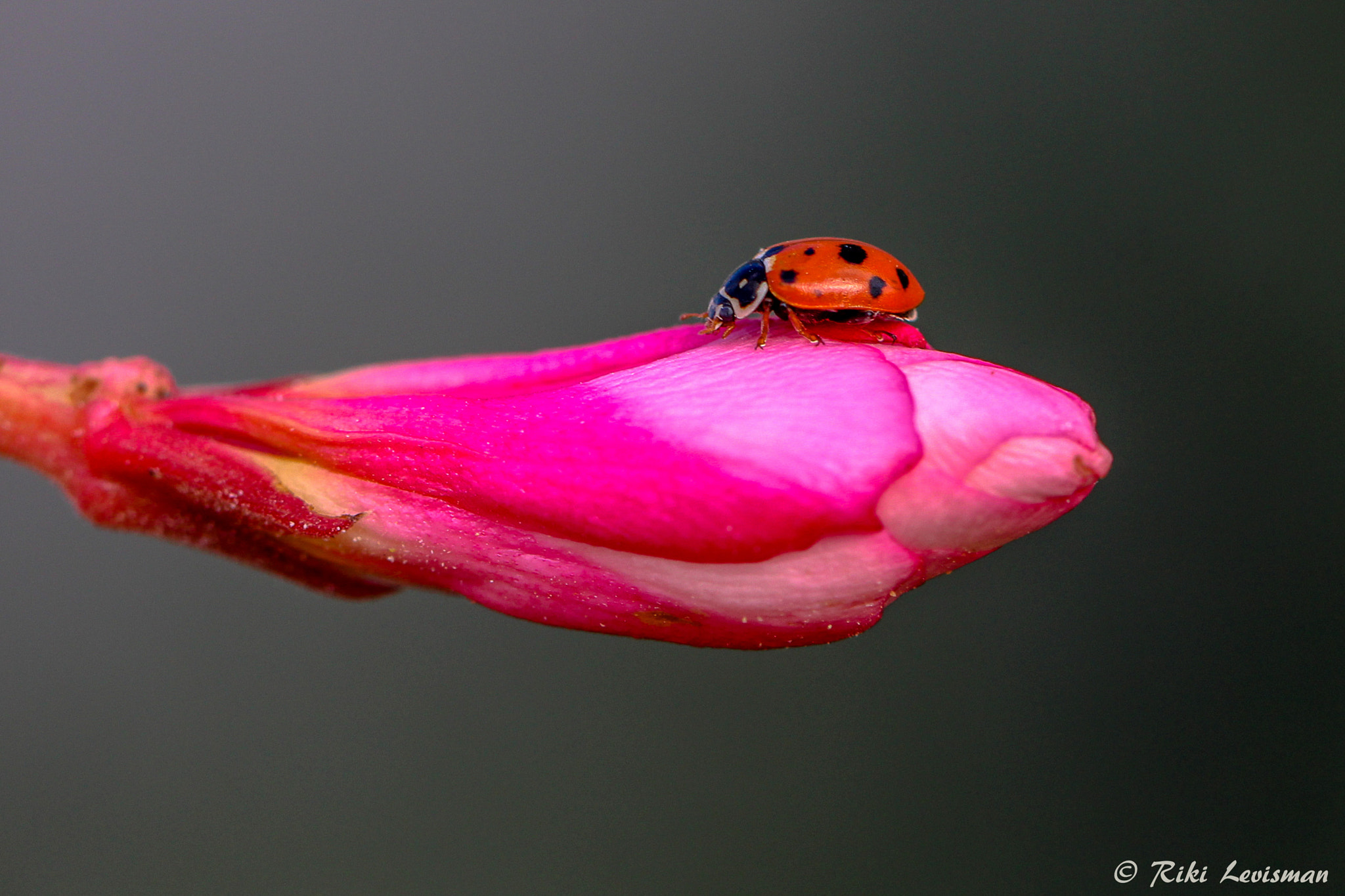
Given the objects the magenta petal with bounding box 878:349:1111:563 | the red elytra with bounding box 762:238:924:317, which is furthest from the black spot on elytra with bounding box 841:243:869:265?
the magenta petal with bounding box 878:349:1111:563

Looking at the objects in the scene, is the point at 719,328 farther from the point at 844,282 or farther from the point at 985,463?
the point at 985,463

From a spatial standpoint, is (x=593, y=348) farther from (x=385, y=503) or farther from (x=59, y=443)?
(x=59, y=443)

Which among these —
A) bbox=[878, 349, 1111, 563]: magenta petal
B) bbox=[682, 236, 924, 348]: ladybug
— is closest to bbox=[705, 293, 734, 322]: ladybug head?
bbox=[682, 236, 924, 348]: ladybug

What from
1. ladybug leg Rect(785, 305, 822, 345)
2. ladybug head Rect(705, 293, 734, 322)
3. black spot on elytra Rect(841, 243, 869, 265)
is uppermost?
black spot on elytra Rect(841, 243, 869, 265)

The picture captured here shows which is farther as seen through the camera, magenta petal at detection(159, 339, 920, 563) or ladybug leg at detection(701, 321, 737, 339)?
ladybug leg at detection(701, 321, 737, 339)

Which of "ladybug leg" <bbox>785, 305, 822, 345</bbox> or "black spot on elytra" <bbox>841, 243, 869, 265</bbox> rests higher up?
"black spot on elytra" <bbox>841, 243, 869, 265</bbox>

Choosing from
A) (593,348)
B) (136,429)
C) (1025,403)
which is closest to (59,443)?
(136,429)

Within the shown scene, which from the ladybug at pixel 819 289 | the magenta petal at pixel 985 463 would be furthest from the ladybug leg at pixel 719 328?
the magenta petal at pixel 985 463

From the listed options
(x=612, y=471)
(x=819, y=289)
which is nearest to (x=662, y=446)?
(x=612, y=471)

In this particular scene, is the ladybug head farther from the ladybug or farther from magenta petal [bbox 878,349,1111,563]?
magenta petal [bbox 878,349,1111,563]
